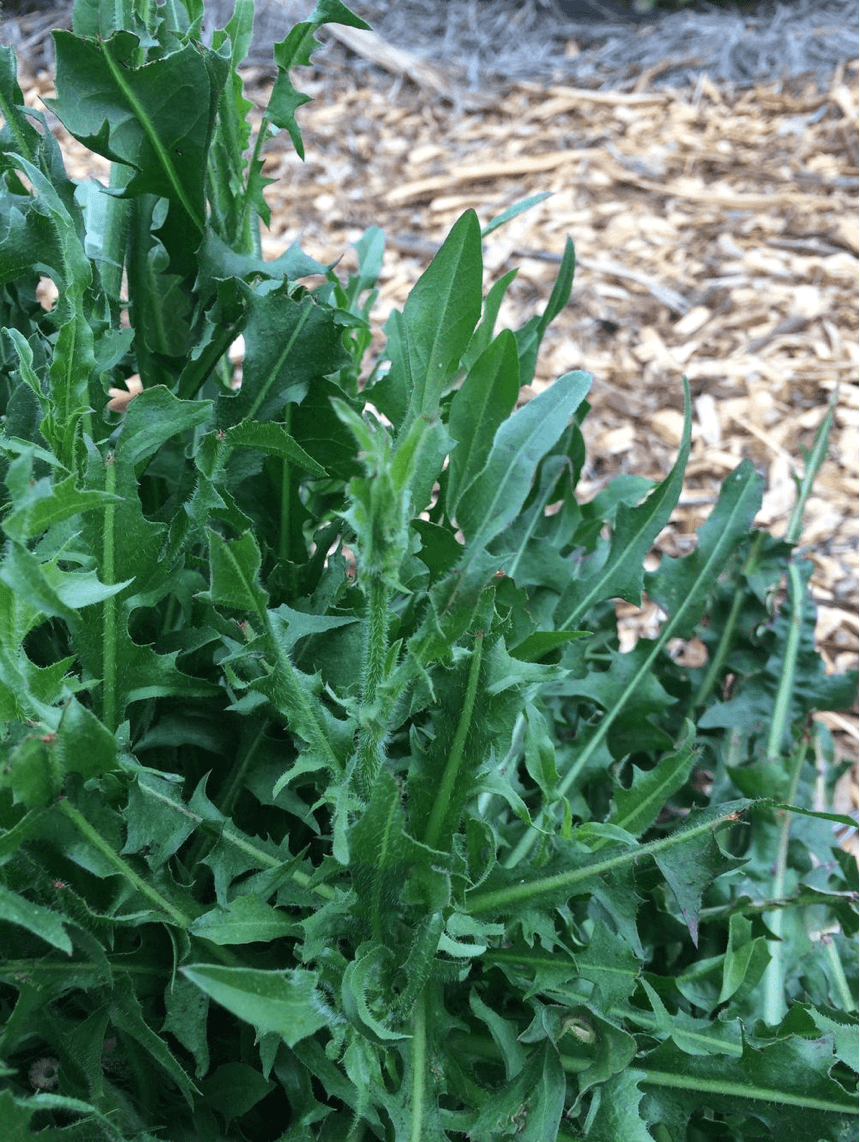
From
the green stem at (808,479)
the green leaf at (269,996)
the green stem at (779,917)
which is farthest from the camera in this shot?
the green stem at (808,479)

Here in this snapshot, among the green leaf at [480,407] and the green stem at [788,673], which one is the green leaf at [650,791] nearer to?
the green leaf at [480,407]

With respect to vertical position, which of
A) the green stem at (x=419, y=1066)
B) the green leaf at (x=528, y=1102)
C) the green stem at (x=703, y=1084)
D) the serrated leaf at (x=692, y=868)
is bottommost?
the green stem at (x=703, y=1084)

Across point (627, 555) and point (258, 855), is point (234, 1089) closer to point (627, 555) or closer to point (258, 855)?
point (258, 855)

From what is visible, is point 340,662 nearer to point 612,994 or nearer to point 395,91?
point 612,994

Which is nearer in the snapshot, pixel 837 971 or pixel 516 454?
pixel 516 454

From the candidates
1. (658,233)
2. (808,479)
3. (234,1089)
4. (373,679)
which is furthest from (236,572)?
(658,233)

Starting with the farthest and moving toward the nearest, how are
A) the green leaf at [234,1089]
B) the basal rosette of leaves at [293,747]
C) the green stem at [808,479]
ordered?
the green stem at [808,479] < the green leaf at [234,1089] < the basal rosette of leaves at [293,747]

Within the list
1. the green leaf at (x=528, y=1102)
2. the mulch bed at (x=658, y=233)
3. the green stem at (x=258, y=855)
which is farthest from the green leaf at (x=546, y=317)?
the mulch bed at (x=658, y=233)
